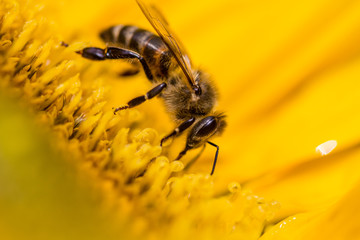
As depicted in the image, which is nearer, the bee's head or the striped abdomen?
the bee's head

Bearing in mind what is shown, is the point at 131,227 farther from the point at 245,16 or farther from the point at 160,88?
the point at 245,16

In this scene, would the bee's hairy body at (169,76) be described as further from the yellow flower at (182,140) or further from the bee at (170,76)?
the yellow flower at (182,140)

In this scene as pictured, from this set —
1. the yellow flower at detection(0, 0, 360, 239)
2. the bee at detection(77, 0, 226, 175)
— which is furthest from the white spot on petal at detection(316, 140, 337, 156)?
the bee at detection(77, 0, 226, 175)

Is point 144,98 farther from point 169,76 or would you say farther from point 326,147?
point 326,147

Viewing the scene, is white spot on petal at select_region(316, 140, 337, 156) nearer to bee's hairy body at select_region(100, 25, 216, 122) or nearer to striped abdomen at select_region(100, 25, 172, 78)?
bee's hairy body at select_region(100, 25, 216, 122)

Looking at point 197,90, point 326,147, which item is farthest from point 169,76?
point 326,147

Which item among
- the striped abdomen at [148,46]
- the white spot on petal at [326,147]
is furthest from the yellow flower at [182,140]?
the striped abdomen at [148,46]

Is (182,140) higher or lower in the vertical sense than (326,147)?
higher
